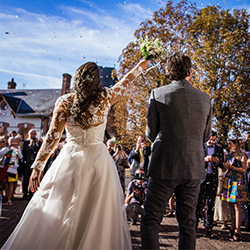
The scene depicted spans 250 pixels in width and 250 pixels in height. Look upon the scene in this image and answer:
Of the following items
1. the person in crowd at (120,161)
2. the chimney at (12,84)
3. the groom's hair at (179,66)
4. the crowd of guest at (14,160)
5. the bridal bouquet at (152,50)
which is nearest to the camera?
the groom's hair at (179,66)

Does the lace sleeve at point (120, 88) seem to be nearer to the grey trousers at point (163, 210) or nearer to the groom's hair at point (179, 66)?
the groom's hair at point (179, 66)

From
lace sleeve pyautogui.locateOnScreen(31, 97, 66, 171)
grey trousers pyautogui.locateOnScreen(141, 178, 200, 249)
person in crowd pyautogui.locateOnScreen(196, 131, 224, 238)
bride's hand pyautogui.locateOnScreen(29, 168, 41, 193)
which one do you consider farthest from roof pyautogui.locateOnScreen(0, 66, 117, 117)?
grey trousers pyautogui.locateOnScreen(141, 178, 200, 249)

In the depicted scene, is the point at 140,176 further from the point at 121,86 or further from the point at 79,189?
the point at 79,189

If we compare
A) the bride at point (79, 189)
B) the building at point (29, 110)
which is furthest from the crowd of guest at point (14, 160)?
the building at point (29, 110)

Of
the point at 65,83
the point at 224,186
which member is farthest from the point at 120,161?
the point at 65,83

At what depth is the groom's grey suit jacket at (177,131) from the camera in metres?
2.47

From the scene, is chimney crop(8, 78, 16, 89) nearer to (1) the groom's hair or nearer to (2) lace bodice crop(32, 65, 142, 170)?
(2) lace bodice crop(32, 65, 142, 170)

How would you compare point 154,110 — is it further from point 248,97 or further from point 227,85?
point 248,97

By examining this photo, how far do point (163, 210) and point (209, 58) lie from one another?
13.2 metres

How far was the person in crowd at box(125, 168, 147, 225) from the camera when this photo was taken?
19.2 ft

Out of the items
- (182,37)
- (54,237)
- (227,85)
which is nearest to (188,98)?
(54,237)

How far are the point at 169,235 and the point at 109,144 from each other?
455cm

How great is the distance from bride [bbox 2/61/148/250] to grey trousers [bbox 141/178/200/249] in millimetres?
259

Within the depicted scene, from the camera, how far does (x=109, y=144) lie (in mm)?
9023
